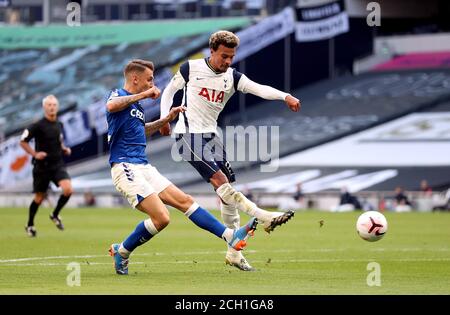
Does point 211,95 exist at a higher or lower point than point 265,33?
higher

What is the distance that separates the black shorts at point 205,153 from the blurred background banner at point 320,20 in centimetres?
3925

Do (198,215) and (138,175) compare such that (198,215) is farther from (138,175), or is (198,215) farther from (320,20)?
(320,20)

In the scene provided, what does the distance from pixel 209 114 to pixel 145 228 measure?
5.90 ft

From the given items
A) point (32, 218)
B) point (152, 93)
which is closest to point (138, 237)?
point (152, 93)

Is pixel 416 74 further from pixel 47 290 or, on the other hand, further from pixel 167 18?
pixel 47 290

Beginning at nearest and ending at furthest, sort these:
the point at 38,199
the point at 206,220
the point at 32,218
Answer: the point at 206,220 → the point at 32,218 → the point at 38,199

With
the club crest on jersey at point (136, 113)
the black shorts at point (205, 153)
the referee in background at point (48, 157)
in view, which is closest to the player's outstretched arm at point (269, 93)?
the black shorts at point (205, 153)

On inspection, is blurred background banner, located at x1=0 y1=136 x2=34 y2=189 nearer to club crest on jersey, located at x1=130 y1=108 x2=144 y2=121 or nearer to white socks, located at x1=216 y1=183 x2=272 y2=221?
white socks, located at x1=216 y1=183 x2=272 y2=221

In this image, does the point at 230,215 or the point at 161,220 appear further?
the point at 230,215

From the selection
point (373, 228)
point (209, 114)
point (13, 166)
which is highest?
point (209, 114)

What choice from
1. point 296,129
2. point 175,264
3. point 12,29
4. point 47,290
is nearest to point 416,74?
point 296,129

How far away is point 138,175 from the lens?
13.4m

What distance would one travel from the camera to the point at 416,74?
169 feet

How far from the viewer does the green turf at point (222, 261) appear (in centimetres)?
1188
